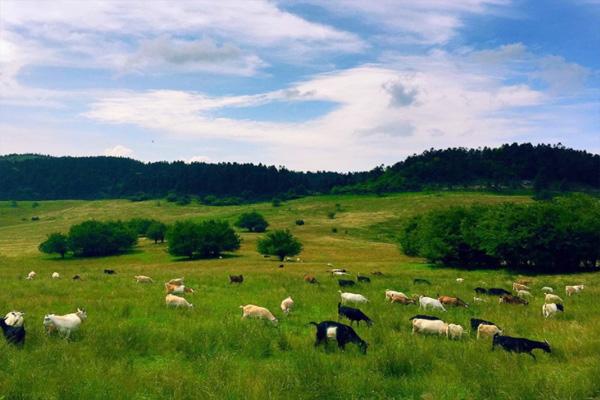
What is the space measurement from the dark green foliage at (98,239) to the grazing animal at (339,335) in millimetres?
99767

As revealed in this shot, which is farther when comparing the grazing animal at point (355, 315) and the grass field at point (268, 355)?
the grazing animal at point (355, 315)

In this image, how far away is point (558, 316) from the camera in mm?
18891

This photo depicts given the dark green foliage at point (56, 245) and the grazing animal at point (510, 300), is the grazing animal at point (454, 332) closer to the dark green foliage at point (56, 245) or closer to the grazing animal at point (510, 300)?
the grazing animal at point (510, 300)

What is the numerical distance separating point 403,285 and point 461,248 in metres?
Result: 36.7

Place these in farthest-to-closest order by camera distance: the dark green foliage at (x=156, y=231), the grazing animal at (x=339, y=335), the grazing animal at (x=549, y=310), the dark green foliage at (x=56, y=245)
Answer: the dark green foliage at (x=156, y=231) < the dark green foliage at (x=56, y=245) < the grazing animal at (x=549, y=310) < the grazing animal at (x=339, y=335)

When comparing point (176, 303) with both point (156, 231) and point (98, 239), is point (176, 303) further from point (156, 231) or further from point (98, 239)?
point (156, 231)

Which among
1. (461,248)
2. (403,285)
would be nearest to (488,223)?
(461,248)

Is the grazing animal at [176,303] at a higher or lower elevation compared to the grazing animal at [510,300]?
higher

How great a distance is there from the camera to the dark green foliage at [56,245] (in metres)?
101

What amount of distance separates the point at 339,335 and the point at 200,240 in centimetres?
7888

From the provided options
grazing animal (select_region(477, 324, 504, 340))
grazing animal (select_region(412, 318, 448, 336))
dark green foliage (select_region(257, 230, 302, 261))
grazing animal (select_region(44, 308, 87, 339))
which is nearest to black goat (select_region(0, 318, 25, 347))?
grazing animal (select_region(44, 308, 87, 339))

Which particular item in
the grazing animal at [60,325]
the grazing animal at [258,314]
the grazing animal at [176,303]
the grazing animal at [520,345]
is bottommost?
the grazing animal at [176,303]

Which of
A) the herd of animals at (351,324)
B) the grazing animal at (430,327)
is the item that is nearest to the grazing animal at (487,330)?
the herd of animals at (351,324)

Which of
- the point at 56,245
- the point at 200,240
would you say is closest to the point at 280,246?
the point at 200,240
